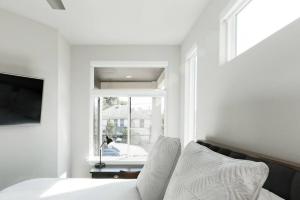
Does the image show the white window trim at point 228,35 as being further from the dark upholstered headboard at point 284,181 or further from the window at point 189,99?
the window at point 189,99

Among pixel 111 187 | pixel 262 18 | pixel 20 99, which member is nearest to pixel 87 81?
pixel 20 99

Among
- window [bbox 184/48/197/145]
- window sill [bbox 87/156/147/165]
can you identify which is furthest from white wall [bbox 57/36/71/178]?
window [bbox 184/48/197/145]

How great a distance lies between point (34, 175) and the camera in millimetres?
3371

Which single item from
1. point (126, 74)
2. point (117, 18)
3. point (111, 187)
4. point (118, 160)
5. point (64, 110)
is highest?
point (117, 18)

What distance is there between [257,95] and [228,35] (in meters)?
0.93

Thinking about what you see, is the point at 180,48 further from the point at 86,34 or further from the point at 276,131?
the point at 276,131

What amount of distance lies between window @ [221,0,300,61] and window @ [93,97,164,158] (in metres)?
2.49

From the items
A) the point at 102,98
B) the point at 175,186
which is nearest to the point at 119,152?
the point at 102,98

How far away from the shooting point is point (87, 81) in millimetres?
4422

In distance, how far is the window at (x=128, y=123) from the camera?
464 centimetres

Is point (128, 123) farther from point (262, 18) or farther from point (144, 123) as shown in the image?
point (262, 18)

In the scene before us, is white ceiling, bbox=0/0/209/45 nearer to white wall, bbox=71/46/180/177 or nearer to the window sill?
white wall, bbox=71/46/180/177

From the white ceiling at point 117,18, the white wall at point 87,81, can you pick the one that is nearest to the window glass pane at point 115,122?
the white wall at point 87,81

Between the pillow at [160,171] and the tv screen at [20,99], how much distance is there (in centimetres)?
202
